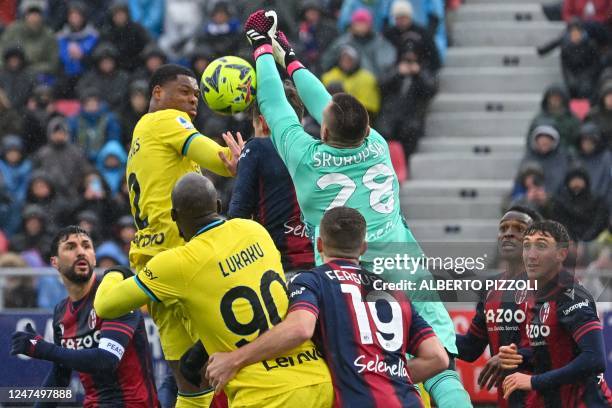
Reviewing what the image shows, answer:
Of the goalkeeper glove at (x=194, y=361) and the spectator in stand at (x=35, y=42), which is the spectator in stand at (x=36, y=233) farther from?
the goalkeeper glove at (x=194, y=361)

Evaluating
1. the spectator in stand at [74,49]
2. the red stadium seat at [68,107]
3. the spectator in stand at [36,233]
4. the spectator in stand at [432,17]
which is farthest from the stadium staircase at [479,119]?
the spectator in stand at [74,49]

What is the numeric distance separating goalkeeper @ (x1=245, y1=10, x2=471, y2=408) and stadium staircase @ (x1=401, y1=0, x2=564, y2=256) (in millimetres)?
6696

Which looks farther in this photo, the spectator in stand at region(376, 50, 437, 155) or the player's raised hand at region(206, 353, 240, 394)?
the spectator in stand at region(376, 50, 437, 155)

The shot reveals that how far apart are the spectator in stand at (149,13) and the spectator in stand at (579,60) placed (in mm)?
5364

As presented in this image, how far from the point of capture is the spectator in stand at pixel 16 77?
17594 mm

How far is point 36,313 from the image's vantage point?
42.1 ft

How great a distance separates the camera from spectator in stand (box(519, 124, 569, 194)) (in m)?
15.1

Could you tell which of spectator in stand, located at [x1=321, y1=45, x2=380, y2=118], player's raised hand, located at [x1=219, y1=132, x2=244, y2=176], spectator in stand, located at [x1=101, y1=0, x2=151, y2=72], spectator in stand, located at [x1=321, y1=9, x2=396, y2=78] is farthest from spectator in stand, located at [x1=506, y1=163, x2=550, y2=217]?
player's raised hand, located at [x1=219, y1=132, x2=244, y2=176]

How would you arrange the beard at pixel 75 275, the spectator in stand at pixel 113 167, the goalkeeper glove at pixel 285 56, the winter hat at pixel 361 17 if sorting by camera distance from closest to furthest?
the goalkeeper glove at pixel 285 56 < the beard at pixel 75 275 < the spectator in stand at pixel 113 167 < the winter hat at pixel 361 17

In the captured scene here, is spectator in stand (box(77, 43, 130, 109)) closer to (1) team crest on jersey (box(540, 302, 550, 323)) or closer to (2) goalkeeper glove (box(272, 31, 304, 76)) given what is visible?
(2) goalkeeper glove (box(272, 31, 304, 76))

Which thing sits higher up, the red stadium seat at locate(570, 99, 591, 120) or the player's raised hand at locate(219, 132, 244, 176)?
the player's raised hand at locate(219, 132, 244, 176)

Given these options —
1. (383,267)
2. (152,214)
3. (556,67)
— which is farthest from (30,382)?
(556,67)

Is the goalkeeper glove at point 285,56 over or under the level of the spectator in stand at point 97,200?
over

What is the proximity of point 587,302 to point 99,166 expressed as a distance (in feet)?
29.8
